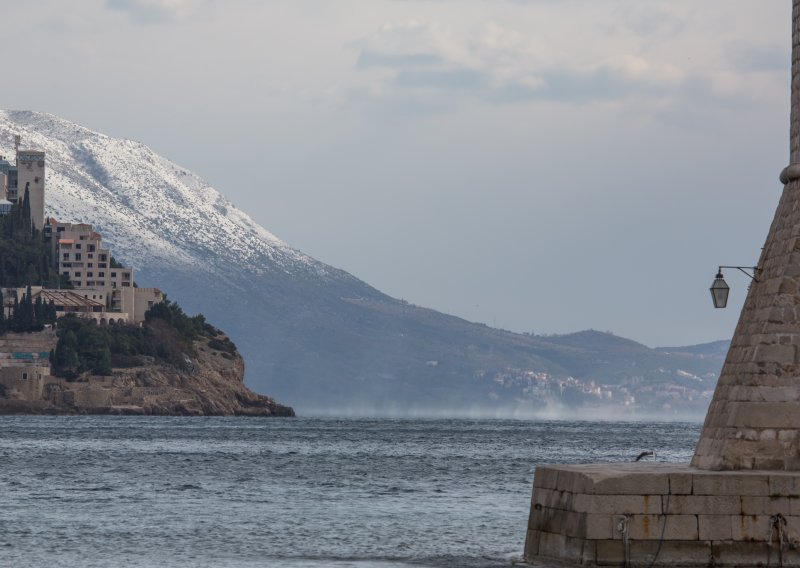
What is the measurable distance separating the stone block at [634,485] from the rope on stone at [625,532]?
0.41 metres

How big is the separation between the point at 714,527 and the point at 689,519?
0.41m

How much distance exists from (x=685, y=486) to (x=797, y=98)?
7168 mm

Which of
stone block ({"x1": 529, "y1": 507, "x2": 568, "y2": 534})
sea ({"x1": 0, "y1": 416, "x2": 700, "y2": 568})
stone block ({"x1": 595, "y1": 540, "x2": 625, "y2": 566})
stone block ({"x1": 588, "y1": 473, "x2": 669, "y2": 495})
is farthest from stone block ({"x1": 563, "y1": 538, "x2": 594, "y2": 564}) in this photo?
sea ({"x1": 0, "y1": 416, "x2": 700, "y2": 568})

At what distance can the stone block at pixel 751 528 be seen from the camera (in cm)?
2627

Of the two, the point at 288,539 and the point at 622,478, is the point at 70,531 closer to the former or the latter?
the point at 288,539

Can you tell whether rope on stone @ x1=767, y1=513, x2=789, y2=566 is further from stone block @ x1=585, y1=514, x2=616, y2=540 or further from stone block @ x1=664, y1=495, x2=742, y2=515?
stone block @ x1=585, y1=514, x2=616, y2=540

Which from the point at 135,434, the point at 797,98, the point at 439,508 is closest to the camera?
the point at 797,98

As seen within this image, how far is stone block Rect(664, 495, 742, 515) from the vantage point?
86.5 feet

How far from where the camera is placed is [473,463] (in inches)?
3622

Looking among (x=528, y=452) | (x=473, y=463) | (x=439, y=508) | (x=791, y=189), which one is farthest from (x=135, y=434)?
(x=791, y=189)

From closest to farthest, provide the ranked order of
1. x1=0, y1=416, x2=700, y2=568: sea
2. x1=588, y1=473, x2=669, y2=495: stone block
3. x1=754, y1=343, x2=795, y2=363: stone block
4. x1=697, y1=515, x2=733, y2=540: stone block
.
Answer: x1=697, y1=515, x2=733, y2=540: stone block
x1=588, y1=473, x2=669, y2=495: stone block
x1=754, y1=343, x2=795, y2=363: stone block
x1=0, y1=416, x2=700, y2=568: sea

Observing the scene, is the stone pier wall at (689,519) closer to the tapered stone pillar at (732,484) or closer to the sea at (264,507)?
the tapered stone pillar at (732,484)

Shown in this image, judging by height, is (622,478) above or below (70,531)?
above

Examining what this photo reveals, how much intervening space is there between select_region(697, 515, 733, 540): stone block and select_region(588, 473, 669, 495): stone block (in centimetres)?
76
